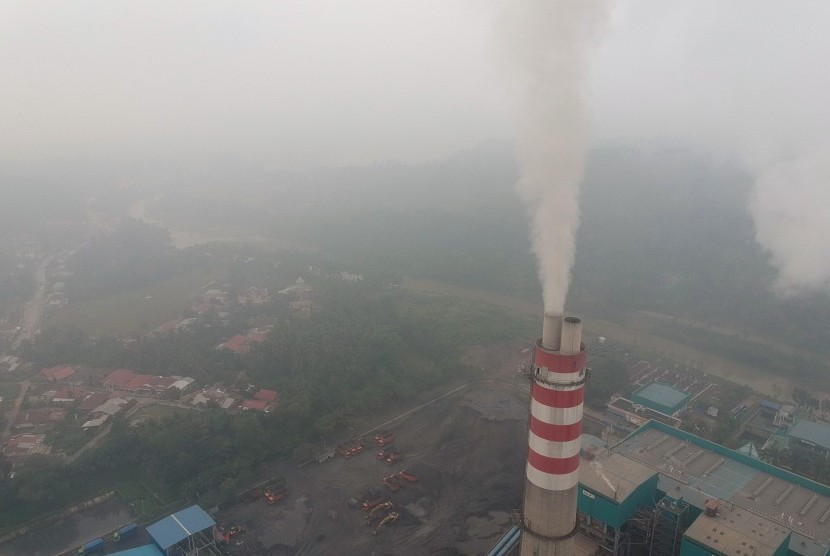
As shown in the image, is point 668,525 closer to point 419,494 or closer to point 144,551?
point 419,494

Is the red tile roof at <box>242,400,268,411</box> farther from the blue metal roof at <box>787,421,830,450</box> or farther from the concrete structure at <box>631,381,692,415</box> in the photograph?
the blue metal roof at <box>787,421,830,450</box>

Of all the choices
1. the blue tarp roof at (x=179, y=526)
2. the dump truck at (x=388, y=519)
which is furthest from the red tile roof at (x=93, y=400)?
the dump truck at (x=388, y=519)

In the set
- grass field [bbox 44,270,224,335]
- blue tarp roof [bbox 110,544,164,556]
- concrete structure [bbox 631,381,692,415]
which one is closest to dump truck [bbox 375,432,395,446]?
blue tarp roof [bbox 110,544,164,556]

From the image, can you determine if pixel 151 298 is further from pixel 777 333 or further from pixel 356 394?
pixel 777 333

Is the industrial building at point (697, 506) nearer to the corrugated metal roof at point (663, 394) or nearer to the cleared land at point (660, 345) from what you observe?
the corrugated metal roof at point (663, 394)

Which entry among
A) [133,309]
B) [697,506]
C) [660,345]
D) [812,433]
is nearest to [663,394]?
[812,433]
